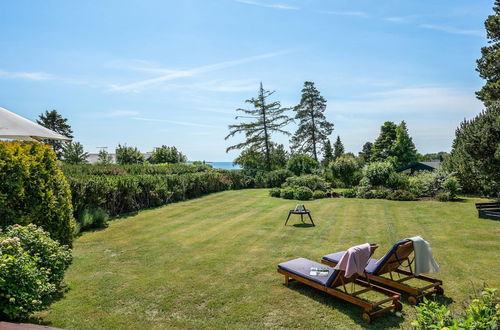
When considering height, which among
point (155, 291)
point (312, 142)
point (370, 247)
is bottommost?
point (155, 291)

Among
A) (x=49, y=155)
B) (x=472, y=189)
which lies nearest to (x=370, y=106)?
(x=472, y=189)

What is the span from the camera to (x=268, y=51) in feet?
45.9

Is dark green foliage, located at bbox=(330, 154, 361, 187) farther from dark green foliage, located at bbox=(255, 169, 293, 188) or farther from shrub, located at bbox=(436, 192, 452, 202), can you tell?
shrub, located at bbox=(436, 192, 452, 202)

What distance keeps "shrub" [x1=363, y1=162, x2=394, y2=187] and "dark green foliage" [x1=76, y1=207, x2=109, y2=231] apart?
49.6 feet

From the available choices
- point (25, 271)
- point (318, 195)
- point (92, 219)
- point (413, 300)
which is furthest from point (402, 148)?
point (25, 271)

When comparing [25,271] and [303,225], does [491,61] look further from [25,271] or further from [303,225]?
[25,271]

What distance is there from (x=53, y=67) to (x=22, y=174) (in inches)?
310

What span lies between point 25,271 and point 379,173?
1821cm

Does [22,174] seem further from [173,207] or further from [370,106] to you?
[370,106]

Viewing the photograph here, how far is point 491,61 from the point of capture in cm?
1955

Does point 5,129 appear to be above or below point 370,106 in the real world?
below

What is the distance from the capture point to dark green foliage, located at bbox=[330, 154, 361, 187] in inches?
870

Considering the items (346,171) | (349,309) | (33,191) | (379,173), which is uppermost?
(33,191)

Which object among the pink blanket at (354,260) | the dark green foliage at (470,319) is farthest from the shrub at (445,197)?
the dark green foliage at (470,319)
